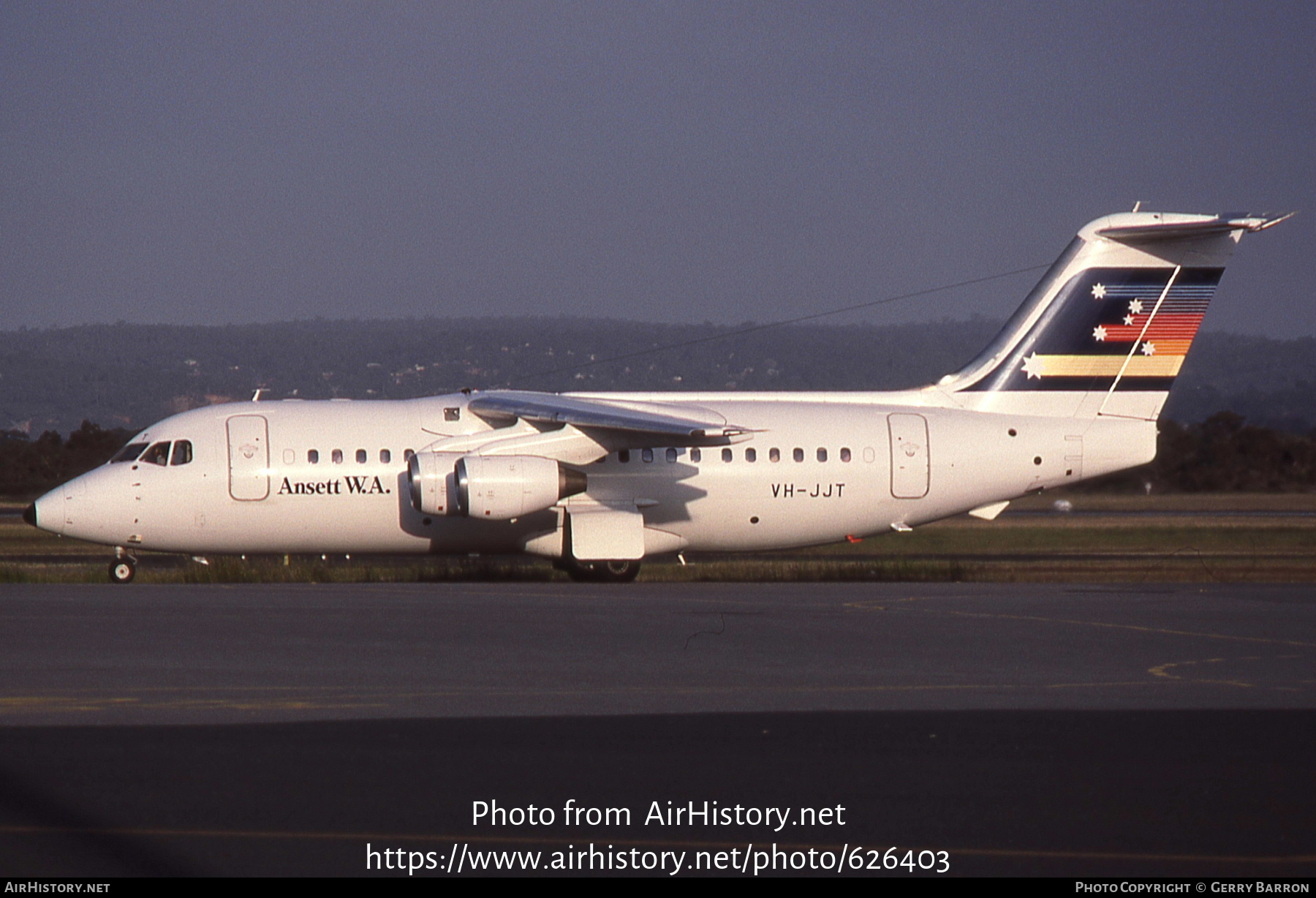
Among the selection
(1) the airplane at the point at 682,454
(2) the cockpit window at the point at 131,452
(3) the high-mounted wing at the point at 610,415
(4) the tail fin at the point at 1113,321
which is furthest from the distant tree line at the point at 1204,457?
(3) the high-mounted wing at the point at 610,415

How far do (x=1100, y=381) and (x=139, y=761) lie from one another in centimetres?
2209

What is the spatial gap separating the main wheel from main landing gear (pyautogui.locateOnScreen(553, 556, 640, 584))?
7.20 metres

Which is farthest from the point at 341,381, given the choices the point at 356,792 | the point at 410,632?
the point at 356,792

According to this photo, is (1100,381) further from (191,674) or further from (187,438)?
(191,674)

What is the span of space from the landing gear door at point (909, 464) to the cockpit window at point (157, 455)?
12759mm

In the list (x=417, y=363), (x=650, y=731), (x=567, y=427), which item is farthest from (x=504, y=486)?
(x=417, y=363)

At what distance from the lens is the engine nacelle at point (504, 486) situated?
79.4 ft

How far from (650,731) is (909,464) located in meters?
17.5

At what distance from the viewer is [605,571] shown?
86.2 ft

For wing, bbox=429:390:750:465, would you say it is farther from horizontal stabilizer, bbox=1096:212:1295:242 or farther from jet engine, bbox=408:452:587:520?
horizontal stabilizer, bbox=1096:212:1295:242

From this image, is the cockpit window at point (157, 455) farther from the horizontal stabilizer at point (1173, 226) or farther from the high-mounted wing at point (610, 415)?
the horizontal stabilizer at point (1173, 226)

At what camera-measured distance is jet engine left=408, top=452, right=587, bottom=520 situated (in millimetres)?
24234

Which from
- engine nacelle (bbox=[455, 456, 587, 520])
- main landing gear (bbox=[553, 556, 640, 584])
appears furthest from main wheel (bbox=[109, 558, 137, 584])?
main landing gear (bbox=[553, 556, 640, 584])

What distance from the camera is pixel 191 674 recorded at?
504 inches
